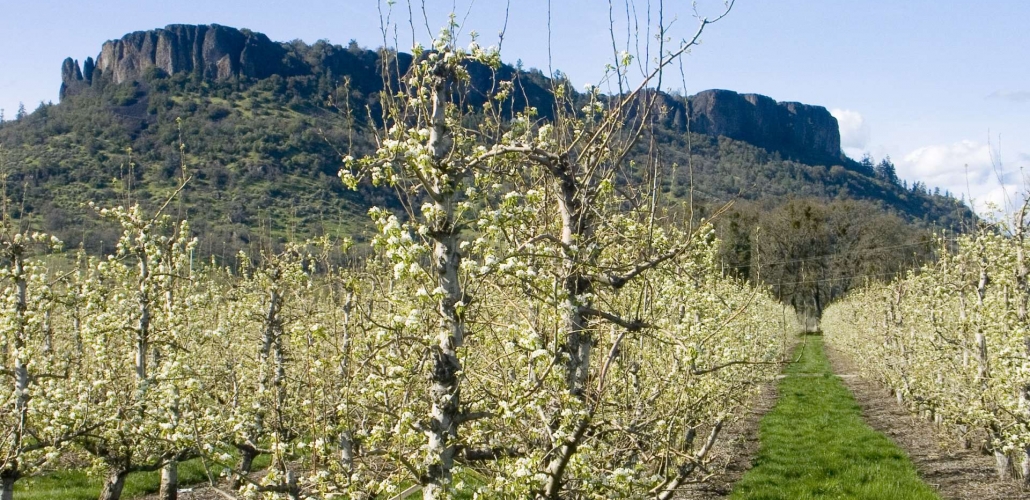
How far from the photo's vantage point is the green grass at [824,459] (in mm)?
12383

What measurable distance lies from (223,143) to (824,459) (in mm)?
99985

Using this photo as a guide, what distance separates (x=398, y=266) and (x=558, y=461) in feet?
5.50

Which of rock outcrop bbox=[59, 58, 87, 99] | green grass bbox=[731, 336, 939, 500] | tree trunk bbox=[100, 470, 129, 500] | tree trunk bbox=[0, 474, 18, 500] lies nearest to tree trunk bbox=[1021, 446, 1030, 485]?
green grass bbox=[731, 336, 939, 500]

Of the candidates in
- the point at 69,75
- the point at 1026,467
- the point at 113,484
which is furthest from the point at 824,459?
the point at 69,75

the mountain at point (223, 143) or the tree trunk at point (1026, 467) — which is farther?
the mountain at point (223, 143)

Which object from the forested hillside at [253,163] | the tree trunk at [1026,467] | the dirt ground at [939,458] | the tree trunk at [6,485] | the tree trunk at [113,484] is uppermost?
the forested hillside at [253,163]

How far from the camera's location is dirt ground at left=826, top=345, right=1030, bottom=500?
12.8 meters

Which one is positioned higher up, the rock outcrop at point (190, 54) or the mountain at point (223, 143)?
the rock outcrop at point (190, 54)

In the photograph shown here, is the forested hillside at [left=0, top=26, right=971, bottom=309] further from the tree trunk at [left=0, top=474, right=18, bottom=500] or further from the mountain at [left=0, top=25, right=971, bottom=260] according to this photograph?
the tree trunk at [left=0, top=474, right=18, bottom=500]

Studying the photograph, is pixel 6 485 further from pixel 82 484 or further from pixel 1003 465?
pixel 1003 465

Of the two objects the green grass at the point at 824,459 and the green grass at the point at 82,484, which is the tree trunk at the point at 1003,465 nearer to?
the green grass at the point at 824,459

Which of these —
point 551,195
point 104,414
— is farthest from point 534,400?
point 104,414

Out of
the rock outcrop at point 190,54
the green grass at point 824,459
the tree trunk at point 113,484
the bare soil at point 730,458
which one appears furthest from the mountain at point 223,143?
the tree trunk at point 113,484

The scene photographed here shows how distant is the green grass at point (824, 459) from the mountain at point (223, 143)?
18577 millimetres
